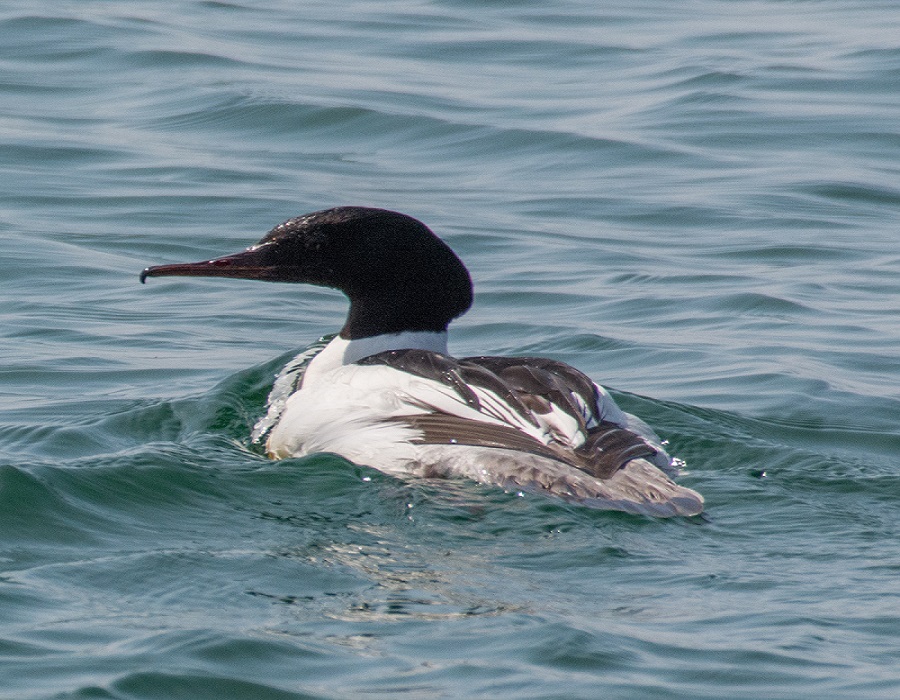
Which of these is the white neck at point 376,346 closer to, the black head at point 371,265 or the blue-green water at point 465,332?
the black head at point 371,265

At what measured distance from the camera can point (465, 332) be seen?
891 cm

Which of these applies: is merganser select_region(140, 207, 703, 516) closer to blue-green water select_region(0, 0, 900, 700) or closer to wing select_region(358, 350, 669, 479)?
wing select_region(358, 350, 669, 479)

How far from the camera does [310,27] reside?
16188mm

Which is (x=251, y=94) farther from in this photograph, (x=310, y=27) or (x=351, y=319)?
(x=351, y=319)

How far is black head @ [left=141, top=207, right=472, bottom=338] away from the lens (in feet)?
22.9

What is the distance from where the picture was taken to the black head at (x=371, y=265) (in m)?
6.97

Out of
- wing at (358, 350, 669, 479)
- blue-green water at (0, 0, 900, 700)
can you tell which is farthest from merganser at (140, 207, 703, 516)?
blue-green water at (0, 0, 900, 700)

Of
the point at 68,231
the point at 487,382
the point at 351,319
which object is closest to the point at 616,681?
the point at 487,382

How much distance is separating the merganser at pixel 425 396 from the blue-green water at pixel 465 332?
0.15 meters

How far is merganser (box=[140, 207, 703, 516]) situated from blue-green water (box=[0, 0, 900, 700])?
15cm

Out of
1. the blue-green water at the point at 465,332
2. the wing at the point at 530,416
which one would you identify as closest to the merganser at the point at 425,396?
the wing at the point at 530,416

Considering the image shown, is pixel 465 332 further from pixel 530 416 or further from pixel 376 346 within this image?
pixel 530 416

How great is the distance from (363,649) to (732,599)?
1.10 meters

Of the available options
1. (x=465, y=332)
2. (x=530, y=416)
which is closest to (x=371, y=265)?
(x=530, y=416)
